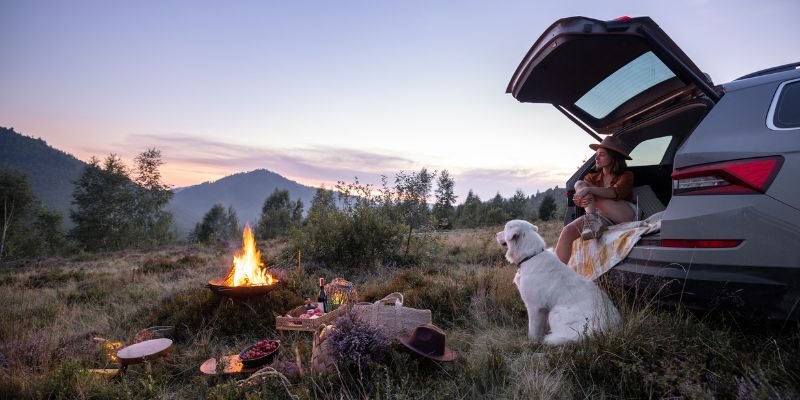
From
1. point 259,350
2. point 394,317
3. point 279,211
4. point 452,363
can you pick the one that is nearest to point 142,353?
point 259,350

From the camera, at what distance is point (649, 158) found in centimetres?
463

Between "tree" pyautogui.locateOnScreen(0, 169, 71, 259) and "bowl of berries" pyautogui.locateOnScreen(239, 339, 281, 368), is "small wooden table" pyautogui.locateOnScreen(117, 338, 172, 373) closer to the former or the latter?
"bowl of berries" pyautogui.locateOnScreen(239, 339, 281, 368)

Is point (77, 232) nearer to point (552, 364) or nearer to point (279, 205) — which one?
point (279, 205)

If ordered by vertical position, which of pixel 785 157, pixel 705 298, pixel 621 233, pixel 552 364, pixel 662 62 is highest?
pixel 662 62

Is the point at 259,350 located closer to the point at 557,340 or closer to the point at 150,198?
the point at 557,340

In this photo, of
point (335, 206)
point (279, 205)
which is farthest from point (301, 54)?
point (279, 205)

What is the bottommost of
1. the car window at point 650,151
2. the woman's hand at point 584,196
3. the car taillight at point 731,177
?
the woman's hand at point 584,196

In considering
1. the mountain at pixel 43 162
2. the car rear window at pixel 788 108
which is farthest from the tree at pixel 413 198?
the mountain at pixel 43 162

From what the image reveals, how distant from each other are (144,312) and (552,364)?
5.99m

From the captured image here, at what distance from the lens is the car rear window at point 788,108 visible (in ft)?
7.81

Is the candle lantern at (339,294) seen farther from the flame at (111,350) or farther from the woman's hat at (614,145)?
the woman's hat at (614,145)

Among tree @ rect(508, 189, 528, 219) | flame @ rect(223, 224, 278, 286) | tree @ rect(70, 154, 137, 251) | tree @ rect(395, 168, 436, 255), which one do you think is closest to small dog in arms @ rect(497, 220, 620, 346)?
flame @ rect(223, 224, 278, 286)

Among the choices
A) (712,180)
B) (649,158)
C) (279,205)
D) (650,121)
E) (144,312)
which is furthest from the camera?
(279,205)

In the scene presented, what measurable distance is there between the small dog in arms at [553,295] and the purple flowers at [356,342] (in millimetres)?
1516
